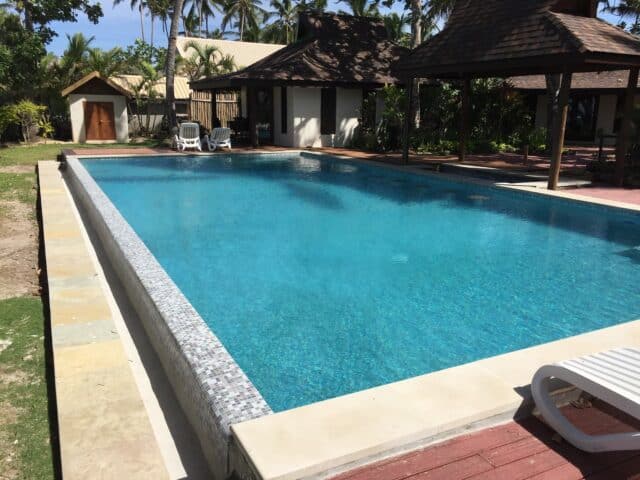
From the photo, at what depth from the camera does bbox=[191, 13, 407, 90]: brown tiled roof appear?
68.1ft

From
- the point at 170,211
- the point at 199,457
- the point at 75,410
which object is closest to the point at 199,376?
the point at 199,457

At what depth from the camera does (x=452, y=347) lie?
4953 millimetres

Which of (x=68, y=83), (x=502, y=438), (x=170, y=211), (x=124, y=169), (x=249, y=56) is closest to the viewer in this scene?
(x=502, y=438)

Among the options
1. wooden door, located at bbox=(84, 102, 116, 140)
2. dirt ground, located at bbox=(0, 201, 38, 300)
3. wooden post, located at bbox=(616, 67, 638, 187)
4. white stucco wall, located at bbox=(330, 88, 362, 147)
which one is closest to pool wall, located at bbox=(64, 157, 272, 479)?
dirt ground, located at bbox=(0, 201, 38, 300)

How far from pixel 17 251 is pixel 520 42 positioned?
36.3 feet

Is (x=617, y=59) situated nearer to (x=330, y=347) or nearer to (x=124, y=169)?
(x=330, y=347)

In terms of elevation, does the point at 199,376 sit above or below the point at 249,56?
below

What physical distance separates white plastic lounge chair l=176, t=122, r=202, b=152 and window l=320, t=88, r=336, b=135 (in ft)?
17.4

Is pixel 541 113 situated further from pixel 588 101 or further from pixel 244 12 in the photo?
pixel 244 12

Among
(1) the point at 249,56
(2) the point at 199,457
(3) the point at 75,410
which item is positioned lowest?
(2) the point at 199,457

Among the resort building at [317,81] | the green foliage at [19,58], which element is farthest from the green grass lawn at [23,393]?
the green foliage at [19,58]

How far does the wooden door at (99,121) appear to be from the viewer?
2553 centimetres

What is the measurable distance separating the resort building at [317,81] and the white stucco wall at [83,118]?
437 centimetres

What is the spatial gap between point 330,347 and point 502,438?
228 centimetres
